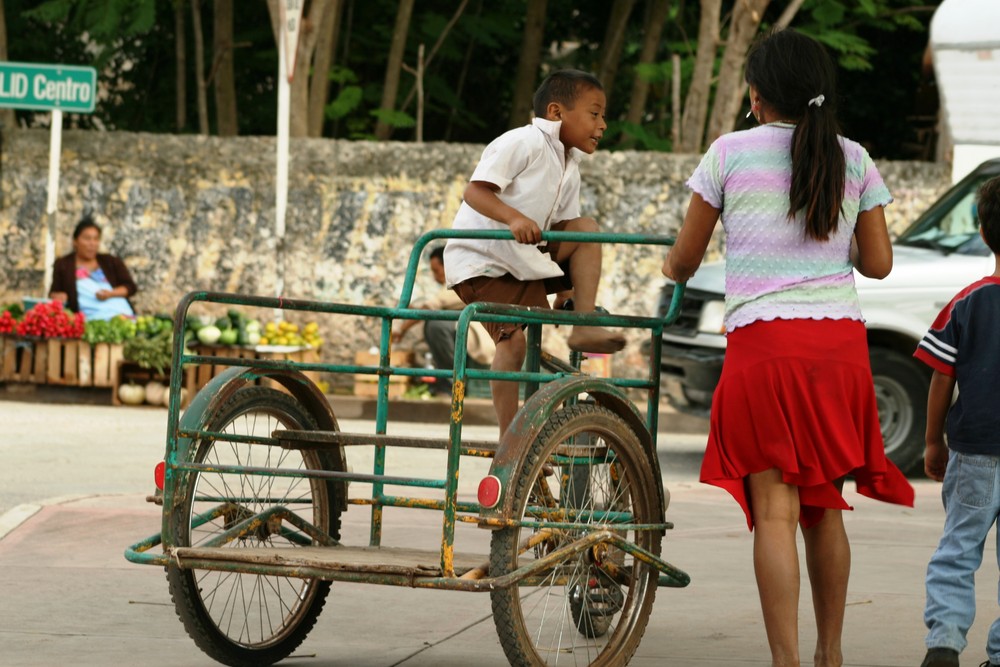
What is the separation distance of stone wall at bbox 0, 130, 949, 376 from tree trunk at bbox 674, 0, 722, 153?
4.00 feet

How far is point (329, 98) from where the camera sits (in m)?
21.5

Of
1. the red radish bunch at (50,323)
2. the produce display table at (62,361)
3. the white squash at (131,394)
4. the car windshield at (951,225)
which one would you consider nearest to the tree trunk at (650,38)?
the white squash at (131,394)

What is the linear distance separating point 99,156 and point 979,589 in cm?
1127

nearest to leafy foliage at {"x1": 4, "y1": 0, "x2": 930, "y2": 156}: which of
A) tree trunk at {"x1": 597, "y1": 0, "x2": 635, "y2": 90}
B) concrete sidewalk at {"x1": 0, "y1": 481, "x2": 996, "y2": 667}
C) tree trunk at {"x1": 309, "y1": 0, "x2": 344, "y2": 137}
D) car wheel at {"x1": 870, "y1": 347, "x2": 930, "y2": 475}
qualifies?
tree trunk at {"x1": 597, "y1": 0, "x2": 635, "y2": 90}

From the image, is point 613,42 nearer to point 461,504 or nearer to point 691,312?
point 691,312

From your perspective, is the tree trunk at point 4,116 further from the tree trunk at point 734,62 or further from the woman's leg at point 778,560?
the woman's leg at point 778,560

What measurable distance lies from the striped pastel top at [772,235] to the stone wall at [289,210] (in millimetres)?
10992

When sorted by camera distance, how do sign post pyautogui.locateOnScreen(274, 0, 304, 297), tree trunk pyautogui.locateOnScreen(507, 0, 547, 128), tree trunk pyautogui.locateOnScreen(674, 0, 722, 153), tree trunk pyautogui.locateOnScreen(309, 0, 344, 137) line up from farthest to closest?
1. tree trunk pyautogui.locateOnScreen(507, 0, 547, 128)
2. tree trunk pyautogui.locateOnScreen(309, 0, 344, 137)
3. tree trunk pyautogui.locateOnScreen(674, 0, 722, 153)
4. sign post pyautogui.locateOnScreen(274, 0, 304, 297)

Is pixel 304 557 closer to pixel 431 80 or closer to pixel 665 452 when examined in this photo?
pixel 665 452

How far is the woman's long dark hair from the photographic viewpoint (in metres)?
4.51

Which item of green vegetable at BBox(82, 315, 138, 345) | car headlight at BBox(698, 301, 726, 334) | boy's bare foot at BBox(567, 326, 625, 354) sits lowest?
green vegetable at BBox(82, 315, 138, 345)

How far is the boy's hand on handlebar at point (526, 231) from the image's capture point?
505 centimetres

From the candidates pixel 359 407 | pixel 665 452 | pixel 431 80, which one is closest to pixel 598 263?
pixel 665 452

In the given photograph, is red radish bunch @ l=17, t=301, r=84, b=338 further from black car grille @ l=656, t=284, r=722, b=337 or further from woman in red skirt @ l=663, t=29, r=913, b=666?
woman in red skirt @ l=663, t=29, r=913, b=666
